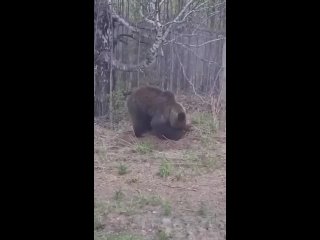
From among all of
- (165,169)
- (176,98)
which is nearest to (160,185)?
(165,169)

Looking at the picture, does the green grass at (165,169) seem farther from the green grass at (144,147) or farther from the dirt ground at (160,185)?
the green grass at (144,147)

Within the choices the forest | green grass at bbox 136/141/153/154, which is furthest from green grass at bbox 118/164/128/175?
green grass at bbox 136/141/153/154

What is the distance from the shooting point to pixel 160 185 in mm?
3482

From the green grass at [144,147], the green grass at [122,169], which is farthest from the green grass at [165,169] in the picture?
the green grass at [122,169]

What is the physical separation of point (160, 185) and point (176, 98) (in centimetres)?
70

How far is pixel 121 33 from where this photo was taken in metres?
3.59

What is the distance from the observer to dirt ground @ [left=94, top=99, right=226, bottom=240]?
131 inches

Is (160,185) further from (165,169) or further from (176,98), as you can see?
(176,98)

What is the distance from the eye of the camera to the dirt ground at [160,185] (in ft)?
10.9

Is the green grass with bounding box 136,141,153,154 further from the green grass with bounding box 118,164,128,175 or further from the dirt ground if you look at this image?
the green grass with bounding box 118,164,128,175
